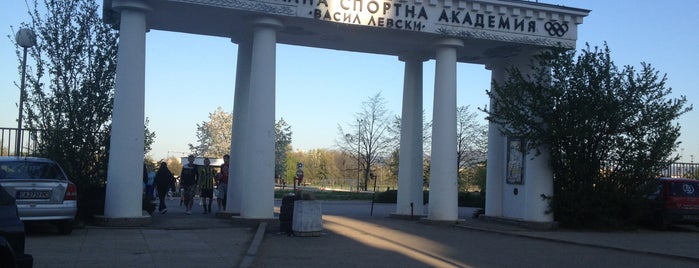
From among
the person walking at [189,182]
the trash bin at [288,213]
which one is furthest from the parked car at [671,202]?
the person walking at [189,182]

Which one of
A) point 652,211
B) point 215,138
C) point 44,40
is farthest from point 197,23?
point 215,138

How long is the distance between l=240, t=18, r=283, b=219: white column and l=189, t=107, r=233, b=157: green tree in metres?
63.1

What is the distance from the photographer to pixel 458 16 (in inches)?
732

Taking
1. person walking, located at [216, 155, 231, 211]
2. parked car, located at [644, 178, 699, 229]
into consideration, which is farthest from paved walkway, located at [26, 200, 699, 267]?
person walking, located at [216, 155, 231, 211]

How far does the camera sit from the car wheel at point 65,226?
532 inches

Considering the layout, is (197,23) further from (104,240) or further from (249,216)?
(104,240)

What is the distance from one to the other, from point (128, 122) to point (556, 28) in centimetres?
1185

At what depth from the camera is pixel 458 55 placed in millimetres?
21000

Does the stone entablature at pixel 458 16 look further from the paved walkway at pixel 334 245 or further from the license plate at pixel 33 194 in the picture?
the license plate at pixel 33 194

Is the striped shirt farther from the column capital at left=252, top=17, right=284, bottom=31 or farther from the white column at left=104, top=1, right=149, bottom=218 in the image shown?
the column capital at left=252, top=17, right=284, bottom=31

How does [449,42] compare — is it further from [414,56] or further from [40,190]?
[40,190]

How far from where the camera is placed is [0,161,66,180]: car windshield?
43.5 ft

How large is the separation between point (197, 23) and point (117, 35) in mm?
2062

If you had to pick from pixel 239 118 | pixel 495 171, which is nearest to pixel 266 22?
pixel 239 118
